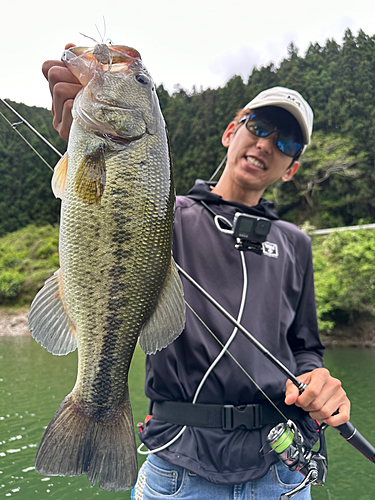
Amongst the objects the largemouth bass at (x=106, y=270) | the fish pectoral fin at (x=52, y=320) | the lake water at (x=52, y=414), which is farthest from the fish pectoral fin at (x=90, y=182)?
the lake water at (x=52, y=414)

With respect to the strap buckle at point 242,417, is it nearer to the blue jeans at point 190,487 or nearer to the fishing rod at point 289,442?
the fishing rod at point 289,442

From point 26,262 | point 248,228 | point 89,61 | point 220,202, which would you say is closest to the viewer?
point 89,61

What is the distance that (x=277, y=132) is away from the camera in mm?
1983

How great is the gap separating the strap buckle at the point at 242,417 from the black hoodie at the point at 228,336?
0.03 meters

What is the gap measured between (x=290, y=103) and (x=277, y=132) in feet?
0.49

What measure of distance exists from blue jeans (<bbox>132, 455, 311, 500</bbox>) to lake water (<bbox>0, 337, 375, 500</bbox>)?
6.01 m

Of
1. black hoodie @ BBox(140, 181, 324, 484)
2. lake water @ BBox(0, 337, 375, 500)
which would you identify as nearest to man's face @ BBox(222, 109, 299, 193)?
black hoodie @ BBox(140, 181, 324, 484)

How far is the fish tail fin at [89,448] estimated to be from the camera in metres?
1.08

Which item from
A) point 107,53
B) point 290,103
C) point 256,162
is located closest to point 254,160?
point 256,162

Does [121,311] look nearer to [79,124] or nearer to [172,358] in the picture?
[172,358]

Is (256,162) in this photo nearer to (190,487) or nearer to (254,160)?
(254,160)

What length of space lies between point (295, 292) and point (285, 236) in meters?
0.31

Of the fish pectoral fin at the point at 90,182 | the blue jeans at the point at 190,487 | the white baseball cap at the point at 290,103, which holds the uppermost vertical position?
the white baseball cap at the point at 290,103

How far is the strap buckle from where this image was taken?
148 cm
